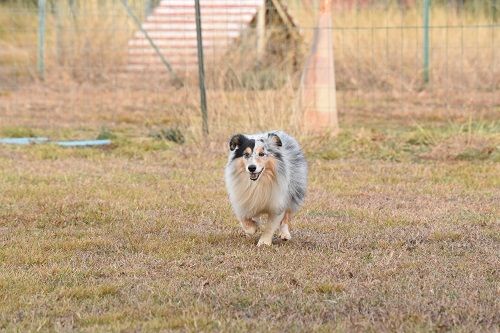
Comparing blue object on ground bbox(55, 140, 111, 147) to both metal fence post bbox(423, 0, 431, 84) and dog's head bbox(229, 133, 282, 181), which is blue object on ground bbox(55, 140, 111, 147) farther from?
metal fence post bbox(423, 0, 431, 84)

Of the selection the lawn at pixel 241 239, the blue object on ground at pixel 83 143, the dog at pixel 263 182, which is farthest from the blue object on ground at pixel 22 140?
the dog at pixel 263 182

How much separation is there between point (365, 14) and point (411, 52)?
106cm

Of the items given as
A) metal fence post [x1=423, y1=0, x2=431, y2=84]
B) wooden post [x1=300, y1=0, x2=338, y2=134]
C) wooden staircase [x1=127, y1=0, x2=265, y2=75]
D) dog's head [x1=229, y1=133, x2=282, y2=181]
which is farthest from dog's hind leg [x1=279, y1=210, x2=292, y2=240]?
wooden staircase [x1=127, y1=0, x2=265, y2=75]

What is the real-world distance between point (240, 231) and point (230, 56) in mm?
9093

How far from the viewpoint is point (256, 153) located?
6449 millimetres

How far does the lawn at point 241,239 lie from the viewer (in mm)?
4789

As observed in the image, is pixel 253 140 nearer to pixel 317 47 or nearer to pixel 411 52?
pixel 317 47

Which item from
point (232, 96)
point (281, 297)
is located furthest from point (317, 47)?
point (281, 297)

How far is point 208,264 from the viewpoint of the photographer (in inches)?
232

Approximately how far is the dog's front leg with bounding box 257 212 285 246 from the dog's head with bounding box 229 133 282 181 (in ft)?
0.88

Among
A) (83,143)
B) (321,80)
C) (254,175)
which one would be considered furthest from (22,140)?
(254,175)

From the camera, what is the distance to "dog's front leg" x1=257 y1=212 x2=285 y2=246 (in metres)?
6.51

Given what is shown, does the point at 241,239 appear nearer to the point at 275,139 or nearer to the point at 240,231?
the point at 240,231

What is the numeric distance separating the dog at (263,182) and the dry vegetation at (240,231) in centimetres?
14
